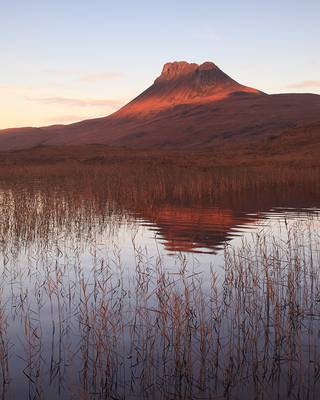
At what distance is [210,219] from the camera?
17328mm

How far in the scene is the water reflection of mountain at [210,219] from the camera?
1341 cm

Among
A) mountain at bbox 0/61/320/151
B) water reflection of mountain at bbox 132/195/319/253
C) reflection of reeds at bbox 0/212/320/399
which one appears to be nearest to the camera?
reflection of reeds at bbox 0/212/320/399

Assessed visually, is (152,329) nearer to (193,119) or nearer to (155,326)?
(155,326)

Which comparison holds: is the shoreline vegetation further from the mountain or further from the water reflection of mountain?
the mountain

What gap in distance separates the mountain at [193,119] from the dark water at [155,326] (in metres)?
57.9

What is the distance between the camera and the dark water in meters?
5.70

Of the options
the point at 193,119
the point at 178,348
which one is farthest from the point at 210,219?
→ the point at 193,119

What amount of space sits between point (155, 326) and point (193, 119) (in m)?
137

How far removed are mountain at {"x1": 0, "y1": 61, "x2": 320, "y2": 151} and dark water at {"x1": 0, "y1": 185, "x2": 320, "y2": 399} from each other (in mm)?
57943

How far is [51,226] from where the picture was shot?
1564 centimetres

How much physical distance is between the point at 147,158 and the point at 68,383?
154 ft

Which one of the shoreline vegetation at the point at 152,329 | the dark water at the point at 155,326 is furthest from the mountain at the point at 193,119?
the shoreline vegetation at the point at 152,329

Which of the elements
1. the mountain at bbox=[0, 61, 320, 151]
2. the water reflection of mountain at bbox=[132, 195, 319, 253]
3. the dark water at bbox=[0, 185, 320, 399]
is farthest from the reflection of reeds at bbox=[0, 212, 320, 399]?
the mountain at bbox=[0, 61, 320, 151]

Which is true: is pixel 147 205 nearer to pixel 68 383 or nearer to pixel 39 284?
pixel 39 284
